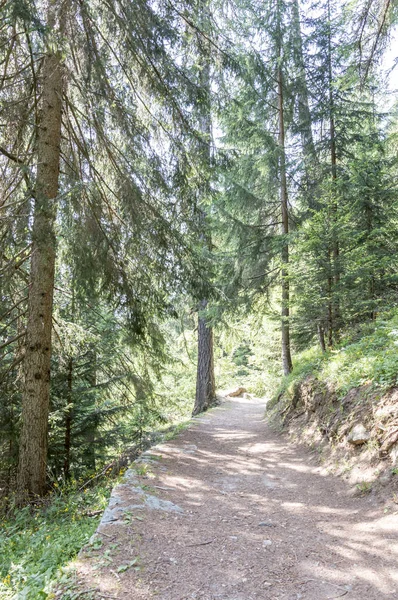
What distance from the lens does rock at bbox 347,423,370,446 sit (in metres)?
4.35

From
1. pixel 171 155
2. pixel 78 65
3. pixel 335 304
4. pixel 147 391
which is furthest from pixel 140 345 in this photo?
→ pixel 78 65

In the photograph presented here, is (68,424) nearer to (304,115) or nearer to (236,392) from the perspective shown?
(304,115)

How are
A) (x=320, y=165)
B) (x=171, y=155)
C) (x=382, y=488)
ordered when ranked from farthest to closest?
(x=320, y=165) < (x=171, y=155) < (x=382, y=488)

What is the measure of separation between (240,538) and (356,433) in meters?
2.08

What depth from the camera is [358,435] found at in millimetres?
4453

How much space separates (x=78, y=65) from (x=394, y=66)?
4.90 m

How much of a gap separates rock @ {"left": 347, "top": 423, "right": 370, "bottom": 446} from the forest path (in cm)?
51

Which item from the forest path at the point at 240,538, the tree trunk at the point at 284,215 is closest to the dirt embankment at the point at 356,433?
the forest path at the point at 240,538

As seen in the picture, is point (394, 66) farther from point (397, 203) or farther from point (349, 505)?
point (349, 505)

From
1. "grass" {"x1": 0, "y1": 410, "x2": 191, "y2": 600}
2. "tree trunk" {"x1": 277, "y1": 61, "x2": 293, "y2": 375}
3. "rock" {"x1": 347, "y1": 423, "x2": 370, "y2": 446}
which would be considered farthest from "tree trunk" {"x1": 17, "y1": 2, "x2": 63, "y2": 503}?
"tree trunk" {"x1": 277, "y1": 61, "x2": 293, "y2": 375}

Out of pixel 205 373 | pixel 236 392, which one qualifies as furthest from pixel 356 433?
pixel 236 392

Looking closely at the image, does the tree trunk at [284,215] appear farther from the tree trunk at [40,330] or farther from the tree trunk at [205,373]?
the tree trunk at [40,330]

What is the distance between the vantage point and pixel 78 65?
18.4 ft

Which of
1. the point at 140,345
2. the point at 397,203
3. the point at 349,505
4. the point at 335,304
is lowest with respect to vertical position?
the point at 349,505
